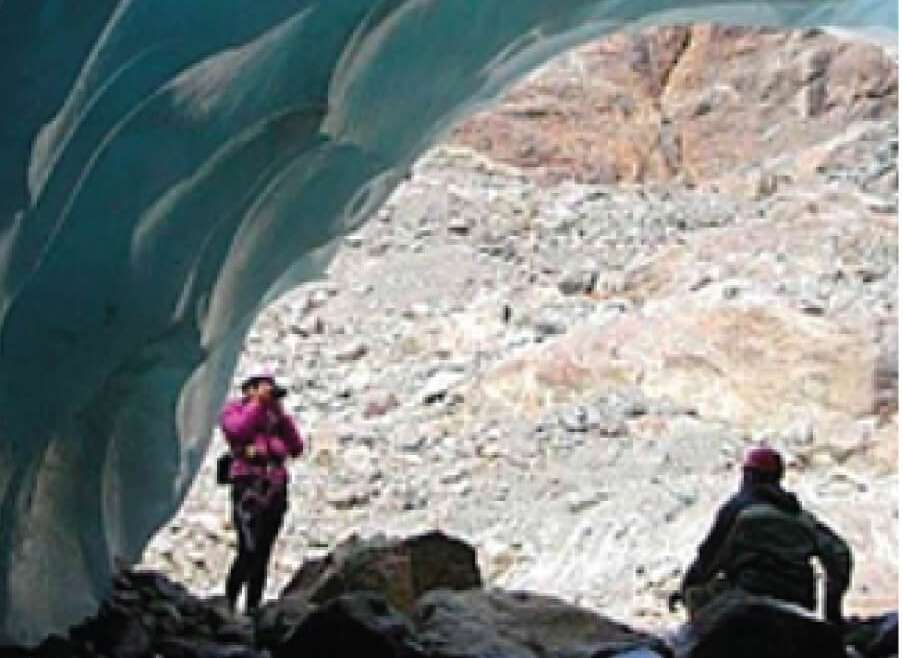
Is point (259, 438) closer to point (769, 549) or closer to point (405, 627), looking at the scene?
point (405, 627)

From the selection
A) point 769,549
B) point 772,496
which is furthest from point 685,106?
point 769,549

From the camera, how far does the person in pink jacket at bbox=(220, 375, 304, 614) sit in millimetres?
4250

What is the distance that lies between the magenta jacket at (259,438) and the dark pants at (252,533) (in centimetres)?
4

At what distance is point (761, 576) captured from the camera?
335 centimetres

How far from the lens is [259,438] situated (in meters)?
4.32

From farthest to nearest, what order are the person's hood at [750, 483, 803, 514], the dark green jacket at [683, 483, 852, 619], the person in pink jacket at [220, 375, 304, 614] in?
the person in pink jacket at [220, 375, 304, 614], the person's hood at [750, 483, 803, 514], the dark green jacket at [683, 483, 852, 619]

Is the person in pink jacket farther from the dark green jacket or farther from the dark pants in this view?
the dark green jacket

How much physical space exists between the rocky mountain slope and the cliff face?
0.13 ft

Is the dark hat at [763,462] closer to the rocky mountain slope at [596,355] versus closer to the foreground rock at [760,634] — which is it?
the foreground rock at [760,634]

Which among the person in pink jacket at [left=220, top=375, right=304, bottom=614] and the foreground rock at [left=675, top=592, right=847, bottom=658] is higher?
the person in pink jacket at [left=220, top=375, right=304, bottom=614]

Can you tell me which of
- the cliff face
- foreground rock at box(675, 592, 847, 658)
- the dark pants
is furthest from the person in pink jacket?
the cliff face

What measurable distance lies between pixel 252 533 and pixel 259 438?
256 millimetres

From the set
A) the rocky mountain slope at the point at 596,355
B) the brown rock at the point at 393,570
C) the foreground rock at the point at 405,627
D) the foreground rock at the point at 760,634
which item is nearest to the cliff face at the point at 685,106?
the rocky mountain slope at the point at 596,355

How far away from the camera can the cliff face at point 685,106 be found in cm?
1395
